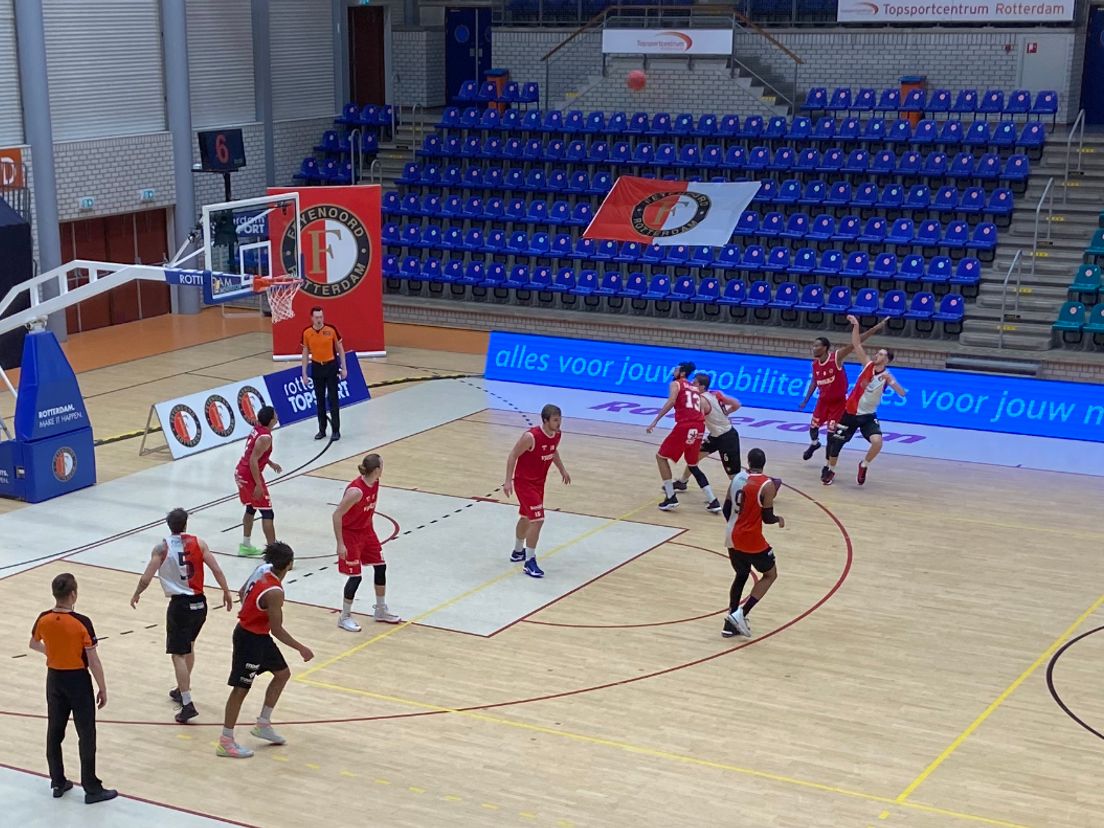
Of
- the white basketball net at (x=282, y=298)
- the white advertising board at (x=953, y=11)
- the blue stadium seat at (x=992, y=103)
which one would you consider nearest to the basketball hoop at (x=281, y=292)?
the white basketball net at (x=282, y=298)

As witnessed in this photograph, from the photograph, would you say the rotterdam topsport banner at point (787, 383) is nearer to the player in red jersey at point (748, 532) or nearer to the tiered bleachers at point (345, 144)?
the player in red jersey at point (748, 532)

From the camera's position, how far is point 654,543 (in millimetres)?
15258

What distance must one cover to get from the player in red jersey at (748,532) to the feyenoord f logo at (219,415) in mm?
8645

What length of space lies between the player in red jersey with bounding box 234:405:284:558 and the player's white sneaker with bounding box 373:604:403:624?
5.76ft

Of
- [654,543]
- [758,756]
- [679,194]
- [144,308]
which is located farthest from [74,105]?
[758,756]

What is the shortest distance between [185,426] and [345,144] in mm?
13977

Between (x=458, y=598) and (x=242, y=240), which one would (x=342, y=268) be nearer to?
(x=242, y=240)

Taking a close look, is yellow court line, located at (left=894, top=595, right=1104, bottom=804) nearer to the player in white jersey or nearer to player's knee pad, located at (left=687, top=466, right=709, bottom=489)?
the player in white jersey

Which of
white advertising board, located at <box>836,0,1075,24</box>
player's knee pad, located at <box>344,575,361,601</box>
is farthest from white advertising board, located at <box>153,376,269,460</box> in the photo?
white advertising board, located at <box>836,0,1075,24</box>

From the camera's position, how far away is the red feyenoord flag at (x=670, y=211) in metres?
26.0

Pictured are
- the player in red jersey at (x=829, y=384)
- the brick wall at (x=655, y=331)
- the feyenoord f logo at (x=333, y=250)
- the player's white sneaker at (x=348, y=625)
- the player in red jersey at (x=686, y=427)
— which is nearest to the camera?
the player's white sneaker at (x=348, y=625)

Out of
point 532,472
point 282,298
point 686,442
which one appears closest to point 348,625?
point 532,472

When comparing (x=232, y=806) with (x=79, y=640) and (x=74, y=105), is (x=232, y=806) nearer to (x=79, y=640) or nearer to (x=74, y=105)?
(x=79, y=640)

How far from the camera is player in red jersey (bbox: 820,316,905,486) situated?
1695cm
